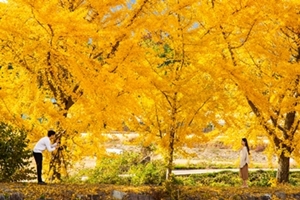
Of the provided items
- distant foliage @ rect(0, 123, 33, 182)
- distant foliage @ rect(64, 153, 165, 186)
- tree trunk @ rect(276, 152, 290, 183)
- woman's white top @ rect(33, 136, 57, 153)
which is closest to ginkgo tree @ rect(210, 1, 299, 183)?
tree trunk @ rect(276, 152, 290, 183)

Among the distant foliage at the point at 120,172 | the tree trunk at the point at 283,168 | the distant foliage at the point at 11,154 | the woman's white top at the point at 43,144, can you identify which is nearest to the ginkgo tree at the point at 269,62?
the tree trunk at the point at 283,168

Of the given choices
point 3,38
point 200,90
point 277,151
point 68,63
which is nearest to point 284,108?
point 277,151

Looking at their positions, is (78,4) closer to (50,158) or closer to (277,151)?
(50,158)

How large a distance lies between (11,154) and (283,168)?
21.9 ft

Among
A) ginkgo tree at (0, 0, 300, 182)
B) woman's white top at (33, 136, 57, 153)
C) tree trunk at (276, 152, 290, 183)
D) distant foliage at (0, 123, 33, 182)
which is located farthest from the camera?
tree trunk at (276, 152, 290, 183)

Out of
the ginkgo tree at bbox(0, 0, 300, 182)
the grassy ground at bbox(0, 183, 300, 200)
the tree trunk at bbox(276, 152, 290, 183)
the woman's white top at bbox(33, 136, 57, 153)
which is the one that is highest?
the ginkgo tree at bbox(0, 0, 300, 182)

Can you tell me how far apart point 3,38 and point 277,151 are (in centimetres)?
649

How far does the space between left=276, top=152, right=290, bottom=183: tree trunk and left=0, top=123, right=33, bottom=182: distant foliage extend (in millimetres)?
6232

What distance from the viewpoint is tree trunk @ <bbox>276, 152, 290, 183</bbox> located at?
12.6m

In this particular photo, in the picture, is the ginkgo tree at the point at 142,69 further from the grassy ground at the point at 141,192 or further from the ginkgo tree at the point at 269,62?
the grassy ground at the point at 141,192

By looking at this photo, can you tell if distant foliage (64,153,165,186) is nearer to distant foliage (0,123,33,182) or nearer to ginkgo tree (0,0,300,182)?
ginkgo tree (0,0,300,182)

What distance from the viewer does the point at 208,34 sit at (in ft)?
30.7

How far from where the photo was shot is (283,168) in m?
12.7

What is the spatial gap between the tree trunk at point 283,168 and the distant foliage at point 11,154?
6.23m
